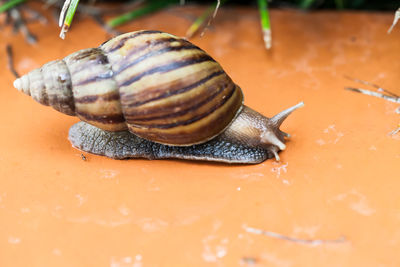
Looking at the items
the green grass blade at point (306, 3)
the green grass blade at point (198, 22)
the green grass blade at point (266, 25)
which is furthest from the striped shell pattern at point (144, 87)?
the green grass blade at point (306, 3)

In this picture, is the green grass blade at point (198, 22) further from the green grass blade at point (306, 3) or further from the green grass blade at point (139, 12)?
the green grass blade at point (306, 3)

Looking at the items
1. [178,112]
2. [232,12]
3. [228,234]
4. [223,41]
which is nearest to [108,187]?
[178,112]

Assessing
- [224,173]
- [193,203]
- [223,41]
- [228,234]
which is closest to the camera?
[228,234]

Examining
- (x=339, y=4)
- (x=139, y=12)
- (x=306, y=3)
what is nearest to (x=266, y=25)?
(x=306, y=3)

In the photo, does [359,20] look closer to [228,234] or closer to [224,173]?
[224,173]

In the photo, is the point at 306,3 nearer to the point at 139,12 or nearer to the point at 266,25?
the point at 266,25
